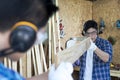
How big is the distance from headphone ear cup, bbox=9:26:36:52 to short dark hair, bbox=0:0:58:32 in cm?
2

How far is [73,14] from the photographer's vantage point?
4.05 meters

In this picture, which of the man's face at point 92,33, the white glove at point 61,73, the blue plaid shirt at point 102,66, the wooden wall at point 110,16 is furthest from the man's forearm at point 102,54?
the wooden wall at point 110,16

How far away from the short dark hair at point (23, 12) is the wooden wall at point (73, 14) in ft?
10.2

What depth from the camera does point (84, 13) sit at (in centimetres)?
430

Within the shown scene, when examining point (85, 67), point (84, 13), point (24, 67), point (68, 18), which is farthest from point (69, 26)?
point (85, 67)

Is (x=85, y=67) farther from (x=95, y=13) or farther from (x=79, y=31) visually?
(x=95, y=13)

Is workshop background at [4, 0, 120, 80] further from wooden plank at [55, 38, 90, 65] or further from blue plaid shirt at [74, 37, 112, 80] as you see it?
wooden plank at [55, 38, 90, 65]

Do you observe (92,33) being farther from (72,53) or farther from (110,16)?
(110,16)

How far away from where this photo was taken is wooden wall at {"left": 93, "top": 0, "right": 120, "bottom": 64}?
13.3 feet

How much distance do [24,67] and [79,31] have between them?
5.30 ft

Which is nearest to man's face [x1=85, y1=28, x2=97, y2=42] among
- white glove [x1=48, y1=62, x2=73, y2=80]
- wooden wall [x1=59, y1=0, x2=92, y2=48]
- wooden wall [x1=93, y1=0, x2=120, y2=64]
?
white glove [x1=48, y1=62, x2=73, y2=80]

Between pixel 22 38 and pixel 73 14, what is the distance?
11.3 feet

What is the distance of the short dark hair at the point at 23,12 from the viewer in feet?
1.95

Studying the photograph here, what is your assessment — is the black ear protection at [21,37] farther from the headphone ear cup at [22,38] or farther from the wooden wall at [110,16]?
the wooden wall at [110,16]
